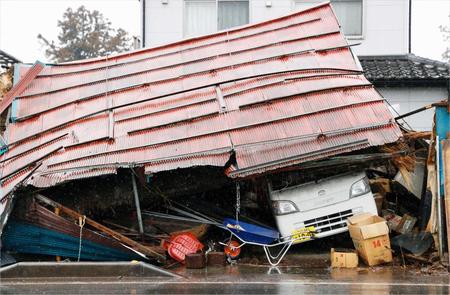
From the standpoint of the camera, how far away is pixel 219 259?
10484 mm

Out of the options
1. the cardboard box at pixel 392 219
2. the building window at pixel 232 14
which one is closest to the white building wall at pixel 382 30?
the building window at pixel 232 14

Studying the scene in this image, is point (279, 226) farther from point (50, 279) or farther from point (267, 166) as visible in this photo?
point (50, 279)

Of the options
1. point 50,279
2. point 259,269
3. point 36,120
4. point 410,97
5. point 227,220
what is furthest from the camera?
point 410,97

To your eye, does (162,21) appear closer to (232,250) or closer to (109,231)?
(109,231)

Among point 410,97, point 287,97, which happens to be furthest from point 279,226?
point 410,97

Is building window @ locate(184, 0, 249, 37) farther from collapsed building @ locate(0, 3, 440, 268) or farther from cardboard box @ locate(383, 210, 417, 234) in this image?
cardboard box @ locate(383, 210, 417, 234)

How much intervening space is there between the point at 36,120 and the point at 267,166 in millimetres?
5071

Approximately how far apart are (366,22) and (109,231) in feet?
35.0

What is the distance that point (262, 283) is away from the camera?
29.2 ft

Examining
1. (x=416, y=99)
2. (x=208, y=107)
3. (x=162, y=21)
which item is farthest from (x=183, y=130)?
(x=416, y=99)

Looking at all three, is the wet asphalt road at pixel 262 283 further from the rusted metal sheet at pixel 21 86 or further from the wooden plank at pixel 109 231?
the rusted metal sheet at pixel 21 86

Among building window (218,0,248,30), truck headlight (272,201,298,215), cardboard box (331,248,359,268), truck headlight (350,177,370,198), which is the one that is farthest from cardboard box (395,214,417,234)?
building window (218,0,248,30)

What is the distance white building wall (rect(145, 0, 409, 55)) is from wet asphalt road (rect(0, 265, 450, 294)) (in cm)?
942

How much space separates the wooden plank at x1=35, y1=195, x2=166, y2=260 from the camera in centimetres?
1045
